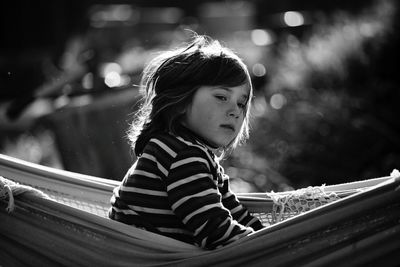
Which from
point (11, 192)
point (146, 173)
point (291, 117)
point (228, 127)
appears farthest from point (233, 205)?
point (291, 117)

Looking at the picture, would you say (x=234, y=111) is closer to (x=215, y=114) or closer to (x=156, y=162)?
(x=215, y=114)

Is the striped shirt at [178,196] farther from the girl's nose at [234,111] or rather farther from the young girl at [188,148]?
the girl's nose at [234,111]

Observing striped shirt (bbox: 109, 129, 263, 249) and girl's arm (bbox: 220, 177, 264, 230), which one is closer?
striped shirt (bbox: 109, 129, 263, 249)

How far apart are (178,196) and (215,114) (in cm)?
31

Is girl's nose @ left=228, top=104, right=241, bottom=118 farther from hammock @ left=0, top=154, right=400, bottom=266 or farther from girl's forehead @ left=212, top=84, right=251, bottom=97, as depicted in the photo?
hammock @ left=0, top=154, right=400, bottom=266

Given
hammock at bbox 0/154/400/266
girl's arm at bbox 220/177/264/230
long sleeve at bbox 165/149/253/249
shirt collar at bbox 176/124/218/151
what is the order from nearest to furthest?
hammock at bbox 0/154/400/266, long sleeve at bbox 165/149/253/249, shirt collar at bbox 176/124/218/151, girl's arm at bbox 220/177/264/230

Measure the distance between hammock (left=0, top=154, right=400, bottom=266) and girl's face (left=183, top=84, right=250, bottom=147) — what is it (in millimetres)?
310

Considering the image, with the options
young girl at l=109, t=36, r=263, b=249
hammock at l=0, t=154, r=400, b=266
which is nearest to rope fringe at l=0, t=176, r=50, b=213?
hammock at l=0, t=154, r=400, b=266

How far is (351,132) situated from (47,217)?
314 cm

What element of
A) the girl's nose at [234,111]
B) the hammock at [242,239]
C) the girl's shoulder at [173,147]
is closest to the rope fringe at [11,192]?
the hammock at [242,239]

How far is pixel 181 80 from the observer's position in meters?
1.84

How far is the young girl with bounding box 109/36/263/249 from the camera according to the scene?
5.22ft

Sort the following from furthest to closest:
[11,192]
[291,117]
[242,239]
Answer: [291,117] < [11,192] < [242,239]

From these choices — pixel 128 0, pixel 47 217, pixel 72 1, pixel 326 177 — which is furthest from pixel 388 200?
pixel 128 0
